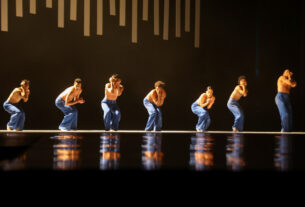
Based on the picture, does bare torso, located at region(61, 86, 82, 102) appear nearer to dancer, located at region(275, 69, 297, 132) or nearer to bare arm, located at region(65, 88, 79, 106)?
bare arm, located at region(65, 88, 79, 106)

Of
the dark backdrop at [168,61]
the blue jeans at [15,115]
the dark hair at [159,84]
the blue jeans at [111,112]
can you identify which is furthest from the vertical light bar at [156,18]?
the blue jeans at [15,115]

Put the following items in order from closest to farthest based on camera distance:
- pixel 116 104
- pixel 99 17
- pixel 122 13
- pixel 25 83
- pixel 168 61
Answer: pixel 25 83
pixel 116 104
pixel 99 17
pixel 122 13
pixel 168 61

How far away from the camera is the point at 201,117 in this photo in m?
7.45

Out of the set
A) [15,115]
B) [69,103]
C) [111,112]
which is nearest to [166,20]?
[111,112]

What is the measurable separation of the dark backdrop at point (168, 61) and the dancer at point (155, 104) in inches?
19.6

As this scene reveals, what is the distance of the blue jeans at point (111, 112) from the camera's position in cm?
695

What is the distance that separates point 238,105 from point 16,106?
4.49 metres

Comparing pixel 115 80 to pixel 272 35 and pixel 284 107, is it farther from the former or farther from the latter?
pixel 272 35

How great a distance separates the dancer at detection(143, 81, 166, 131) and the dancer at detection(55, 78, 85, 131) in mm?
1360

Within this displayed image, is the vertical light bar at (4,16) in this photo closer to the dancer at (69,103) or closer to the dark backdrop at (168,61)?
the dark backdrop at (168,61)

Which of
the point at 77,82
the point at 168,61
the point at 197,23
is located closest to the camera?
the point at 77,82

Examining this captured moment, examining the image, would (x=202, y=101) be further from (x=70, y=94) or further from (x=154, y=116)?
(x=70, y=94)

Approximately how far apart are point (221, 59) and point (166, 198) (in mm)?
6607

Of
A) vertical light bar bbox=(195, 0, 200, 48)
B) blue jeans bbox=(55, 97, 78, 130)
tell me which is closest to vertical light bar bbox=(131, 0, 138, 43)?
vertical light bar bbox=(195, 0, 200, 48)
